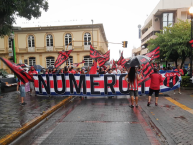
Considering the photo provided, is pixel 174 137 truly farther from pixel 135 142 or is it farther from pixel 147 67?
pixel 147 67

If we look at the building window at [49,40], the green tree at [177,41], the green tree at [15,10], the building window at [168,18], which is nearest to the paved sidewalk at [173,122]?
the green tree at [15,10]

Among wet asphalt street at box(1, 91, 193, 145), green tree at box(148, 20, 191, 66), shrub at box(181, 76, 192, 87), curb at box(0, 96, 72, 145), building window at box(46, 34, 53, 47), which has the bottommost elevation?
wet asphalt street at box(1, 91, 193, 145)

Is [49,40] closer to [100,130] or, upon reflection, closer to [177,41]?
[177,41]

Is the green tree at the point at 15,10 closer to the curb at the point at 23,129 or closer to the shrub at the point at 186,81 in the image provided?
the curb at the point at 23,129

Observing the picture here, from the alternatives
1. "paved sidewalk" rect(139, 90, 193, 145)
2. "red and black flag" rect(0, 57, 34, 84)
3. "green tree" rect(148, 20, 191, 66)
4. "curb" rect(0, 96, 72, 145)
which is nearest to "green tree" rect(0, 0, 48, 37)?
"red and black flag" rect(0, 57, 34, 84)

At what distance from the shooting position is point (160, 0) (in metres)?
47.7

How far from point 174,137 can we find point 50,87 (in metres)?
7.34

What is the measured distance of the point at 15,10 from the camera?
468 inches

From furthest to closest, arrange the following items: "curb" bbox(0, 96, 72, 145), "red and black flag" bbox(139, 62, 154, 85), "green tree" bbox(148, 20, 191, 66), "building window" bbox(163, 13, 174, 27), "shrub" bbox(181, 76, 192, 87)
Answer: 1. "building window" bbox(163, 13, 174, 27)
2. "green tree" bbox(148, 20, 191, 66)
3. "shrub" bbox(181, 76, 192, 87)
4. "red and black flag" bbox(139, 62, 154, 85)
5. "curb" bbox(0, 96, 72, 145)

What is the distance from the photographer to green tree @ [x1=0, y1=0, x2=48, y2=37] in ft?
35.9

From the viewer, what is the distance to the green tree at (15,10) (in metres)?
10.9

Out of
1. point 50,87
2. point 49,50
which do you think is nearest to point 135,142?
point 50,87

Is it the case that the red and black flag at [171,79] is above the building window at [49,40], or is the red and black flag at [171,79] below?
below

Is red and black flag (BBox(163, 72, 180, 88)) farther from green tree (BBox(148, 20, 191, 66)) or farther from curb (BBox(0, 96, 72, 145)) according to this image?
green tree (BBox(148, 20, 191, 66))
